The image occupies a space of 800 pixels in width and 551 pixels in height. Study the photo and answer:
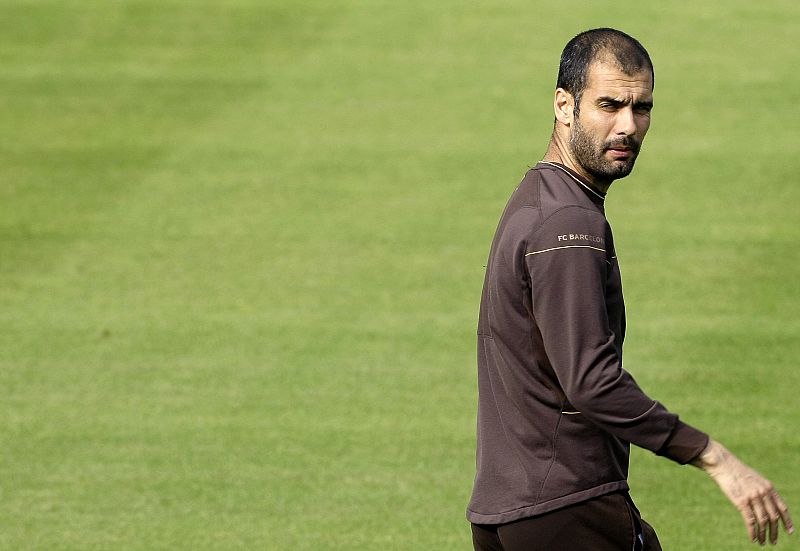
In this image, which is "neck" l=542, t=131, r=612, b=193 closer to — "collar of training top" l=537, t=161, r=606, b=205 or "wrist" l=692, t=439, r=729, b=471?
"collar of training top" l=537, t=161, r=606, b=205

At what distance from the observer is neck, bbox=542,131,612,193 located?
397 cm

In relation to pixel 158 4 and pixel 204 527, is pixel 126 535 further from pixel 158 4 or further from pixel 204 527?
pixel 158 4

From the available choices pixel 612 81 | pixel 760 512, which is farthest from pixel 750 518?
pixel 612 81

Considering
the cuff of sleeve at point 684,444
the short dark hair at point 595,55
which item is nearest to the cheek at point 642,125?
the short dark hair at point 595,55

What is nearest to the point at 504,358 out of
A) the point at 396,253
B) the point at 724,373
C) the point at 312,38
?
the point at 724,373

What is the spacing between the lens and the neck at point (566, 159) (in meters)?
3.97

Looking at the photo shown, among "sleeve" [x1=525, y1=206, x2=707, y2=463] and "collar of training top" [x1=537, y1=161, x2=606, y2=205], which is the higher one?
"collar of training top" [x1=537, y1=161, x2=606, y2=205]

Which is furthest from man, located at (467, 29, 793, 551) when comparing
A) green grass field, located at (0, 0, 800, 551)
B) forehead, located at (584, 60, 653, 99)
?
green grass field, located at (0, 0, 800, 551)

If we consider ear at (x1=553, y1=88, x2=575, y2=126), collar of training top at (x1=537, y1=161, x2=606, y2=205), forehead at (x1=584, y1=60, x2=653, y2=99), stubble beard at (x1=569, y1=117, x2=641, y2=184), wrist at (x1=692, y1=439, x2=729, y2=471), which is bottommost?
wrist at (x1=692, y1=439, x2=729, y2=471)

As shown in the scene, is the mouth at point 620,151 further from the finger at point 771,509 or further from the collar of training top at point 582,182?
the finger at point 771,509

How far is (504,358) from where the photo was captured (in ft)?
12.8

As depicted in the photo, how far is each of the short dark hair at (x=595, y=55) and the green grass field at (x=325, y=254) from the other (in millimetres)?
3251

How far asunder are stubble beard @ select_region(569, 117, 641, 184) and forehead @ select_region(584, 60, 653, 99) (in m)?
0.11

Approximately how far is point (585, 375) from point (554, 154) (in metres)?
0.73
